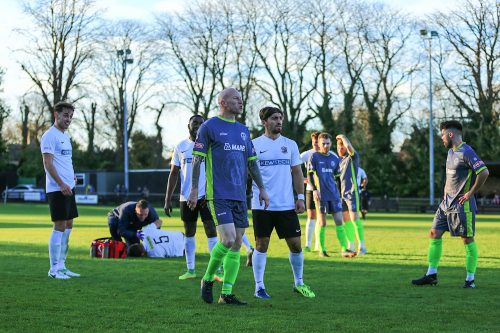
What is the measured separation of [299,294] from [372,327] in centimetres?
234

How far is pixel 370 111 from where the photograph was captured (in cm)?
5978

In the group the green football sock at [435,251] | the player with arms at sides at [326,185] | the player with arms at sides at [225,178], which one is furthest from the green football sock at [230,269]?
the player with arms at sides at [326,185]

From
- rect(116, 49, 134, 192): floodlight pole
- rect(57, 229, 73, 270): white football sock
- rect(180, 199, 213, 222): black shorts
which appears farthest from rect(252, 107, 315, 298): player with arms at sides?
rect(116, 49, 134, 192): floodlight pole

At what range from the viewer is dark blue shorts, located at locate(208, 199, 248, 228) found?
8.45 m

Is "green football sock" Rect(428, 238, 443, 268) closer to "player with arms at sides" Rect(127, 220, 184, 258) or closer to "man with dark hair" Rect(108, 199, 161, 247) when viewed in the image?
"player with arms at sides" Rect(127, 220, 184, 258)

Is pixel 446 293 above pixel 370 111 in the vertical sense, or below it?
below

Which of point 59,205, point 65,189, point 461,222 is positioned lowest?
point 461,222

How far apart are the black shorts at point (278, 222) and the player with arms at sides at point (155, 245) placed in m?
5.77

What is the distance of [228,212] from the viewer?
333 inches

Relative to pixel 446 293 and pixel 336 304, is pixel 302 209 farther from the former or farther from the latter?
pixel 446 293

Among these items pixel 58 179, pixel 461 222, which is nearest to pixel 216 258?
pixel 58 179

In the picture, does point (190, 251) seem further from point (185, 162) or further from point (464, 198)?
point (464, 198)

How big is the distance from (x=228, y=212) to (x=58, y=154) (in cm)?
379

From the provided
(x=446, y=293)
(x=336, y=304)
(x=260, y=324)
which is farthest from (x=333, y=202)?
(x=260, y=324)
